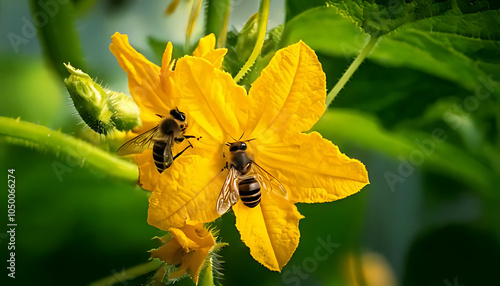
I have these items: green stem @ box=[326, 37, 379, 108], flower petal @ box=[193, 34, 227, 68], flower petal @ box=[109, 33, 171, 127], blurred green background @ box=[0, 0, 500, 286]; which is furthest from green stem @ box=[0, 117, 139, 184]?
green stem @ box=[326, 37, 379, 108]

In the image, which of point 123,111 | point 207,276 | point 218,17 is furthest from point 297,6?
point 207,276

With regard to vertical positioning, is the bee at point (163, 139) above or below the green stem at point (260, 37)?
below

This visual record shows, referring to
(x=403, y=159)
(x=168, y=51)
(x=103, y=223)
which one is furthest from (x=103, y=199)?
(x=403, y=159)

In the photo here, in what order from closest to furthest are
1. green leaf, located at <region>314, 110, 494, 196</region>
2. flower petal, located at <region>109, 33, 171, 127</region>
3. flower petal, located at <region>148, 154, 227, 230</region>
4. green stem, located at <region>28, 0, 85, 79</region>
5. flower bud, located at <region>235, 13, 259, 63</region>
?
flower petal, located at <region>148, 154, 227, 230</region> → flower petal, located at <region>109, 33, 171, 127</region> → flower bud, located at <region>235, 13, 259, 63</region> → green stem, located at <region>28, 0, 85, 79</region> → green leaf, located at <region>314, 110, 494, 196</region>

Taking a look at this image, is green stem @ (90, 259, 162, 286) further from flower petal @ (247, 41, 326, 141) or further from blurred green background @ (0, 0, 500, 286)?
flower petal @ (247, 41, 326, 141)

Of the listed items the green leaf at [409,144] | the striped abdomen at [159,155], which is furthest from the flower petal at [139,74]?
the green leaf at [409,144]

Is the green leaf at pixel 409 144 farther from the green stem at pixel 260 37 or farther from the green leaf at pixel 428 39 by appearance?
the green stem at pixel 260 37

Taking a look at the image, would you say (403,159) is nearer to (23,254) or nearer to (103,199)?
(103,199)

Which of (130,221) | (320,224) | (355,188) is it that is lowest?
(320,224)
